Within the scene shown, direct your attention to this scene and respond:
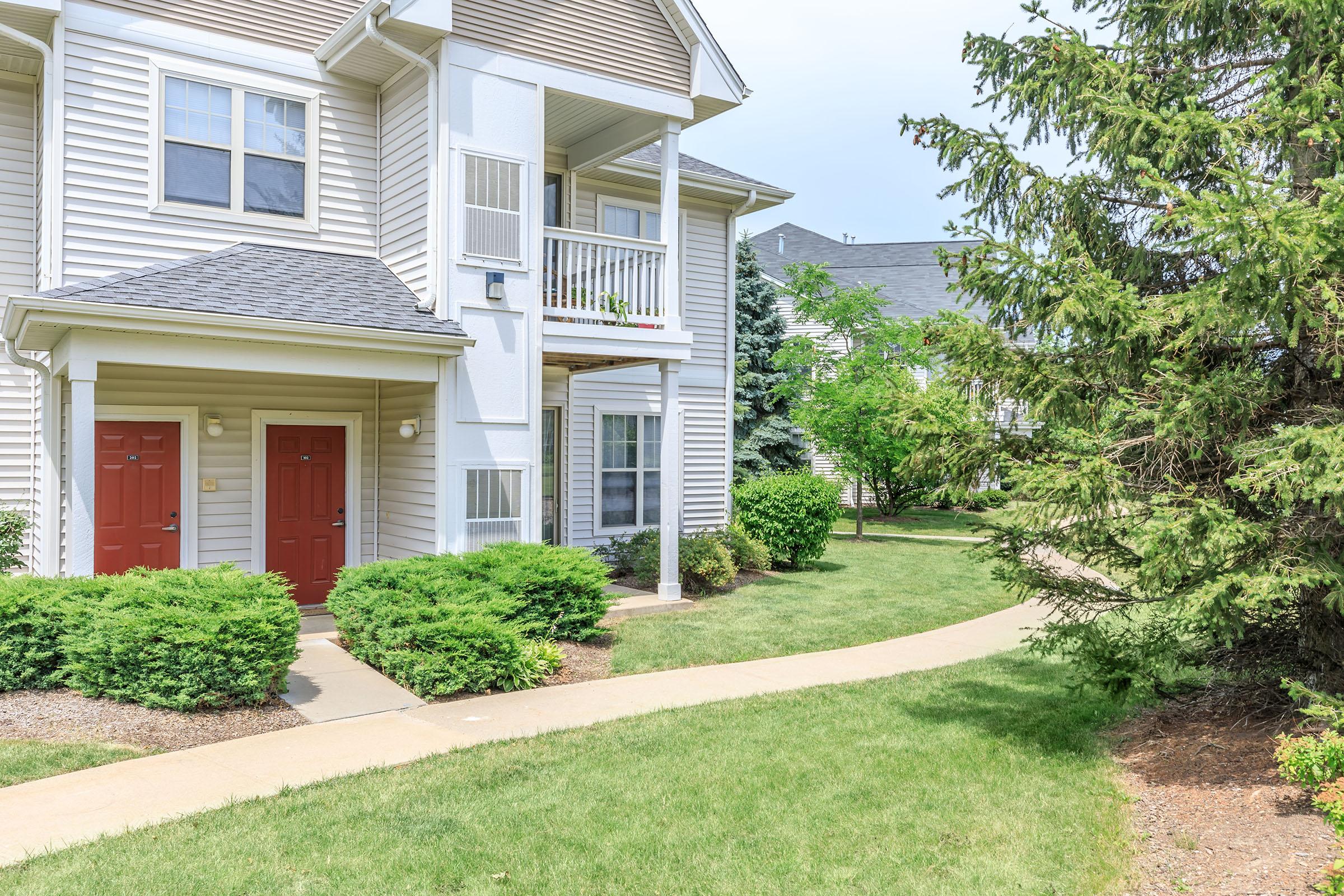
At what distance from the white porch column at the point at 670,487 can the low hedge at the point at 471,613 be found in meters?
2.28

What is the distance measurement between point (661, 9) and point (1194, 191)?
733 centimetres

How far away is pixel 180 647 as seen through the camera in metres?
6.77

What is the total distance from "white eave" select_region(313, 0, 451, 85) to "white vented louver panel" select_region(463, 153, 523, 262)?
1290 millimetres

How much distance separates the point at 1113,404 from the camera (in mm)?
5527

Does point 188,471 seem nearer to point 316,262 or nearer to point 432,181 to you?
point 316,262

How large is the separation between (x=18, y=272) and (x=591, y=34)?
22.3ft

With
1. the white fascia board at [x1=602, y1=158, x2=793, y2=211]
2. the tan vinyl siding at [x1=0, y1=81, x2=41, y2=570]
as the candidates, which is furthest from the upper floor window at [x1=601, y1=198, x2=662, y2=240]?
the tan vinyl siding at [x1=0, y1=81, x2=41, y2=570]

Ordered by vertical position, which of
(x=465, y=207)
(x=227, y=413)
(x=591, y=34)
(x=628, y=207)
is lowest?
(x=227, y=413)

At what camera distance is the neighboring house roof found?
119 feet

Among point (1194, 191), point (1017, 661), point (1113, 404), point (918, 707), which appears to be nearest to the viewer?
point (1113, 404)

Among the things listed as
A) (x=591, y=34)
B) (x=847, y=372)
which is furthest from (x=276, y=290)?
(x=847, y=372)

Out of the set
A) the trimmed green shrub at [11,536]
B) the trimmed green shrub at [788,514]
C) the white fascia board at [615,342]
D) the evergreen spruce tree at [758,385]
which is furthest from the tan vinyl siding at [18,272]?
the evergreen spruce tree at [758,385]

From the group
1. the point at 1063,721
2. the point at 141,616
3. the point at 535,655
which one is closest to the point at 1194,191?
the point at 1063,721

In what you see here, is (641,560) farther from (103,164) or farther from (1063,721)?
(103,164)
